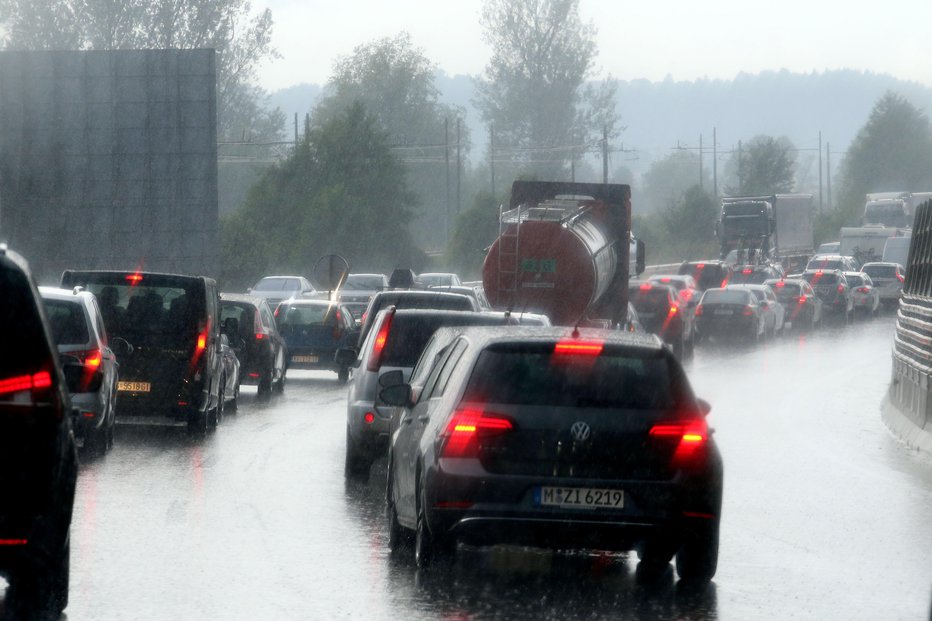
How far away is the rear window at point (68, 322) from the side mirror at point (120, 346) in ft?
7.68

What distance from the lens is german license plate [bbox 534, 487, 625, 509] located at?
950 centimetres

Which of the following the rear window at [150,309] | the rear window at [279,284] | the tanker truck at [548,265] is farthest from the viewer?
the rear window at [279,284]

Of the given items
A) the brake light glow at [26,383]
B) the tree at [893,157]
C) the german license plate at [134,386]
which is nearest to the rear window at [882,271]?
the german license plate at [134,386]

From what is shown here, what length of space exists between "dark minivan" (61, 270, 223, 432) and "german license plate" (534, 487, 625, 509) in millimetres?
10978

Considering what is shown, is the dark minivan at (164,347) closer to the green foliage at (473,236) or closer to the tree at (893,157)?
the green foliage at (473,236)

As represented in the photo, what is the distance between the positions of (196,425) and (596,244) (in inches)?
518

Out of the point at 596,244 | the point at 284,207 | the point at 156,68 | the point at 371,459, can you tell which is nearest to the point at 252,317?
the point at 596,244

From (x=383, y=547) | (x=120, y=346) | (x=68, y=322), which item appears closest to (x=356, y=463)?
(x=68, y=322)

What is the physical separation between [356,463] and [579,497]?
638 centimetres

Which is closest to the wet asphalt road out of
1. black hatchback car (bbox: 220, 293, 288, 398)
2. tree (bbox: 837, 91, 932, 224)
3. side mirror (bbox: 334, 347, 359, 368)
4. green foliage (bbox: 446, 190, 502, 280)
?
side mirror (bbox: 334, 347, 359, 368)

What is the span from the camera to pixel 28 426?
7.50 metres

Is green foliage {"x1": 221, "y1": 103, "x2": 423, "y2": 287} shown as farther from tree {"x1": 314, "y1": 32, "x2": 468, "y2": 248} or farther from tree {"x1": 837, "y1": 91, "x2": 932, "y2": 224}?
tree {"x1": 837, "y1": 91, "x2": 932, "y2": 224}

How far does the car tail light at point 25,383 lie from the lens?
293 inches

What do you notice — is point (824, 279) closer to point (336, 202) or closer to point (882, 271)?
point (882, 271)
